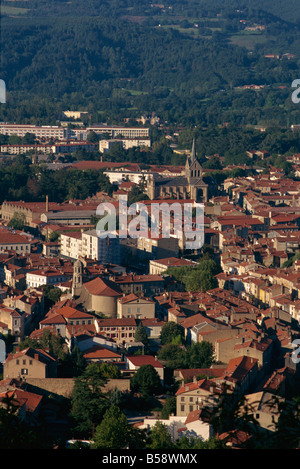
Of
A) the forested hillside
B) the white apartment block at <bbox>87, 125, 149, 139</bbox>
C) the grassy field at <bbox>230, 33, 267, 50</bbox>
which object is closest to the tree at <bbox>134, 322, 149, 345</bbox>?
the white apartment block at <bbox>87, 125, 149, 139</bbox>

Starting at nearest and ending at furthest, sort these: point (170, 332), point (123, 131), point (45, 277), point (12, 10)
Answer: point (170, 332), point (45, 277), point (123, 131), point (12, 10)

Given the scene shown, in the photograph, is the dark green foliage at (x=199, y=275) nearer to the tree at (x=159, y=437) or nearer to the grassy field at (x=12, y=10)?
the tree at (x=159, y=437)

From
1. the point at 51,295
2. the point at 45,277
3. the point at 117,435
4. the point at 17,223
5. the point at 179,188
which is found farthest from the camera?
the point at 179,188

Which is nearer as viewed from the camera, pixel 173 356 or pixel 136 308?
pixel 173 356

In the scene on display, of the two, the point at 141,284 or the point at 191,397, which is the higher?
the point at 191,397

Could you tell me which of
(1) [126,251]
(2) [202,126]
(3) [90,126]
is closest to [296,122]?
(2) [202,126]

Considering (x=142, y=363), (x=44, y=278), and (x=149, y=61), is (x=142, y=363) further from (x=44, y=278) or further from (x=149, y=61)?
(x=149, y=61)

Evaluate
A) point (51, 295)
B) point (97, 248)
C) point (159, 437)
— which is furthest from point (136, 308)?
point (159, 437)
